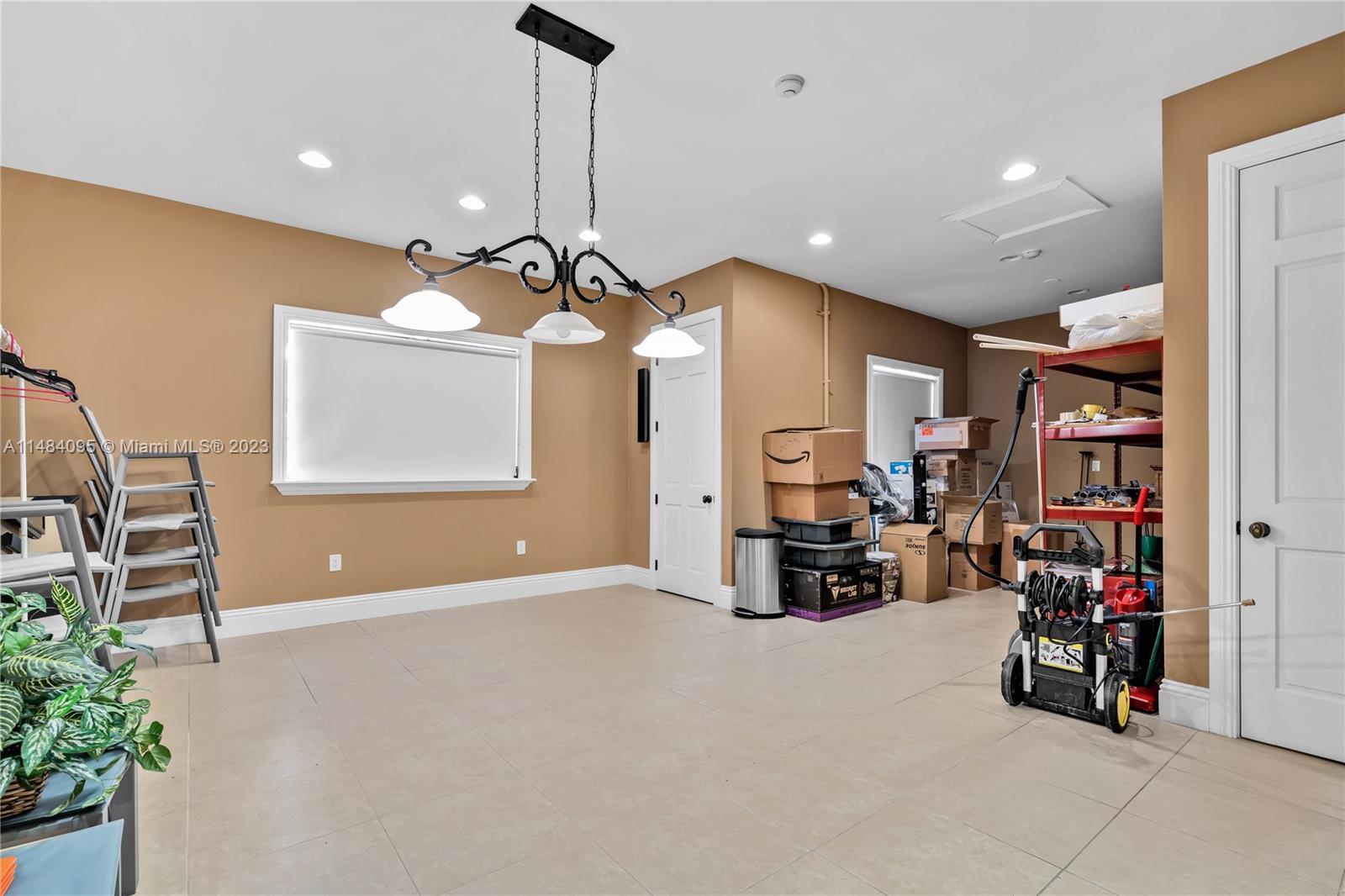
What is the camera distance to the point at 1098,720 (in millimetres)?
2822

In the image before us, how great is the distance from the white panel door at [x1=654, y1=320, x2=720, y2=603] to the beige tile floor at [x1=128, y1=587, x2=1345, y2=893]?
66.7 inches

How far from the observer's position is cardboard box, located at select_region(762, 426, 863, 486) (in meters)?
4.92

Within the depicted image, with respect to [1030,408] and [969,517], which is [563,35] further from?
[1030,408]

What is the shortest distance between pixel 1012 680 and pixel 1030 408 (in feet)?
15.8

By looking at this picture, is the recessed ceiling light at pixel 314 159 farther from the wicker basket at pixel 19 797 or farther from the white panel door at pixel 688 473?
the wicker basket at pixel 19 797

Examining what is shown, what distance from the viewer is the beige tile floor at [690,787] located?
1.81 metres

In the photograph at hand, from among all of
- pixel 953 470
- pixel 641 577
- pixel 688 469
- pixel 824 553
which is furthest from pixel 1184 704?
pixel 641 577

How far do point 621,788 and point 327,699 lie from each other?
1.72 metres

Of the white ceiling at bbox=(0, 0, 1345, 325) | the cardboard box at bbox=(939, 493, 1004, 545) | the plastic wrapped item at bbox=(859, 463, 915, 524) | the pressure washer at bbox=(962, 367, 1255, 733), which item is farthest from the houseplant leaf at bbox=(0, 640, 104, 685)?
the cardboard box at bbox=(939, 493, 1004, 545)

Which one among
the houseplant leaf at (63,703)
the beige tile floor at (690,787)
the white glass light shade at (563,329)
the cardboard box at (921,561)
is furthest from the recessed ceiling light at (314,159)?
the cardboard box at (921,561)

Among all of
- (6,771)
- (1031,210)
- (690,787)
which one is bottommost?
(690,787)

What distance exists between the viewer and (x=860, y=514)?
5578 millimetres

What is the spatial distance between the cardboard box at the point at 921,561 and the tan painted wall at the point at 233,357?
3013 millimetres

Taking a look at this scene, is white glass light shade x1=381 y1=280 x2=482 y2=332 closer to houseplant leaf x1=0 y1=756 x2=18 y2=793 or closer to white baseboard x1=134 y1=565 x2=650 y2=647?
houseplant leaf x1=0 y1=756 x2=18 y2=793
